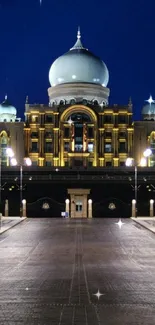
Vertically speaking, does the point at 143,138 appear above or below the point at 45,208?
above

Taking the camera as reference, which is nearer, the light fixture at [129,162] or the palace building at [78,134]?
the light fixture at [129,162]

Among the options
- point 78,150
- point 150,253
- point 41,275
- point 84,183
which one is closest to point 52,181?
point 84,183

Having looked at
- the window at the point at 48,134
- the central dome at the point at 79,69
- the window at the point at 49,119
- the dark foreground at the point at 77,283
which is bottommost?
the dark foreground at the point at 77,283

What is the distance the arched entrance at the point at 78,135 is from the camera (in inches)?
5595

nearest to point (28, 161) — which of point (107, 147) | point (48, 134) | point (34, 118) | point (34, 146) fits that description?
point (34, 146)

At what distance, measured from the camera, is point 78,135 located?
144 meters

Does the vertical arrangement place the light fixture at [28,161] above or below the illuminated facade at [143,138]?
below

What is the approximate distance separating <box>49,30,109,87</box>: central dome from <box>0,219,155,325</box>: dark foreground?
108 meters

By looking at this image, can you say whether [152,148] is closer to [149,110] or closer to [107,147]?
[107,147]

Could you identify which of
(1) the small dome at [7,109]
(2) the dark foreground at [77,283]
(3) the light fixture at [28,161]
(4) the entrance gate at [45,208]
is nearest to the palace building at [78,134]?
(3) the light fixture at [28,161]

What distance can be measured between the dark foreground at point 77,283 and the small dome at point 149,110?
11664 centimetres

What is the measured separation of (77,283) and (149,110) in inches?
5468

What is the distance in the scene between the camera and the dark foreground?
18.4 m

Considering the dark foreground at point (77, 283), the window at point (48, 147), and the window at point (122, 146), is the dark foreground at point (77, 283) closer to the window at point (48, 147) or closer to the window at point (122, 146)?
the window at point (48, 147)
